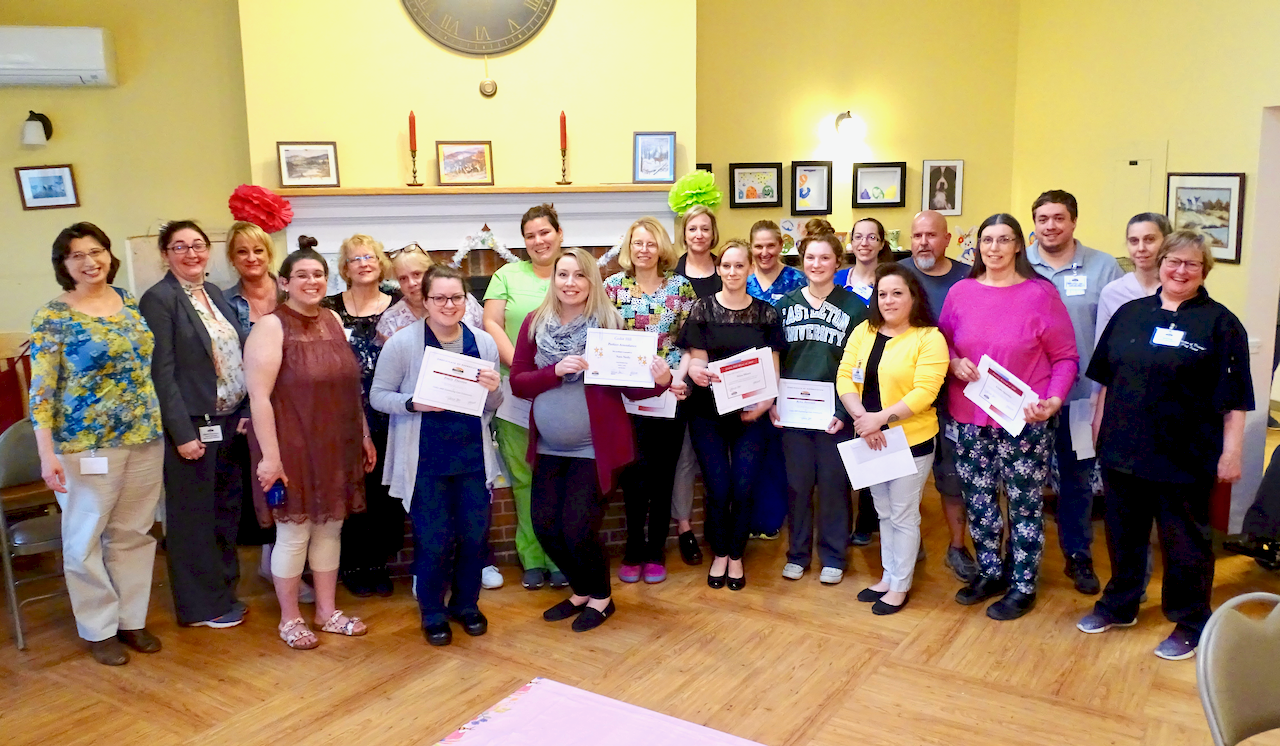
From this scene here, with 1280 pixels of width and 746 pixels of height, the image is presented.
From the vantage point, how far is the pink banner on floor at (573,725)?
7.91ft

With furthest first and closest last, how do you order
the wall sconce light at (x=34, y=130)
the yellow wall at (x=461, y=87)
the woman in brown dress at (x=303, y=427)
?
the yellow wall at (x=461, y=87) → the wall sconce light at (x=34, y=130) → the woman in brown dress at (x=303, y=427)

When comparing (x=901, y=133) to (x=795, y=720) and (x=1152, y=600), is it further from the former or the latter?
(x=795, y=720)

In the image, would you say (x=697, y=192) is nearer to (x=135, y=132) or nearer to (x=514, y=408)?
(x=514, y=408)

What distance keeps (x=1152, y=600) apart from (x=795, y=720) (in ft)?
5.74

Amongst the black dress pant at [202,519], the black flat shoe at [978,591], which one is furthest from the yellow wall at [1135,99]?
the black dress pant at [202,519]

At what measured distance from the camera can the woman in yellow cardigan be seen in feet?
11.2

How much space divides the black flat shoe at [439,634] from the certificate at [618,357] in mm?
1059

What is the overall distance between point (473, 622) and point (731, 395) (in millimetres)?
Answer: 1297

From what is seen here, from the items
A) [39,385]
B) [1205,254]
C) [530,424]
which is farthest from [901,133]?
[39,385]

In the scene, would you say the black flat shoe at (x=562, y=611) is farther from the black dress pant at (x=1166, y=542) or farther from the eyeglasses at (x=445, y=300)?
the black dress pant at (x=1166, y=542)

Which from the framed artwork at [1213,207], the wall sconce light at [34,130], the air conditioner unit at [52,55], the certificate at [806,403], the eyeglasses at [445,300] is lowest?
the certificate at [806,403]

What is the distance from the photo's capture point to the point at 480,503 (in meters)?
3.35

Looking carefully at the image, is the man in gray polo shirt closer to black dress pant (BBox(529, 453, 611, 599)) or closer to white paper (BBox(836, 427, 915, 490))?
white paper (BBox(836, 427, 915, 490))

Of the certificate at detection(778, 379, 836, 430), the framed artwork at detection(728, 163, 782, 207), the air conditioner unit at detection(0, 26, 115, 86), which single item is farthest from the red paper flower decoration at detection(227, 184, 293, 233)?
the framed artwork at detection(728, 163, 782, 207)
